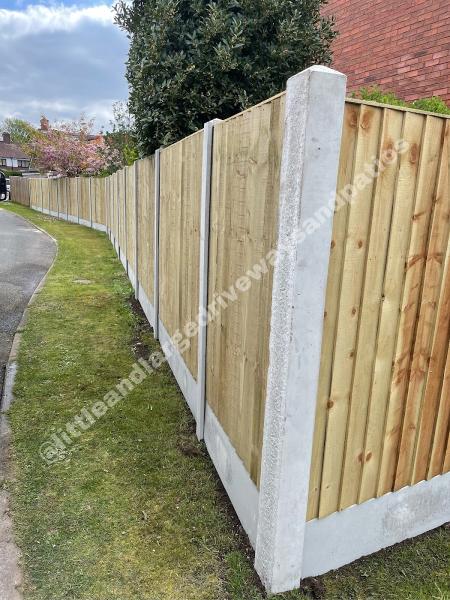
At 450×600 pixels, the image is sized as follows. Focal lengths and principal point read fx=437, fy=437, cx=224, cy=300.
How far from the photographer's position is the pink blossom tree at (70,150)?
2386 cm

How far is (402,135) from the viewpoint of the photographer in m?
1.76

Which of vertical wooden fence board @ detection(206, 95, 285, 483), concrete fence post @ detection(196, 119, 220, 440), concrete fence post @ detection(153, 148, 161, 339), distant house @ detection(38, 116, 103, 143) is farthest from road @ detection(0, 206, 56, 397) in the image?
distant house @ detection(38, 116, 103, 143)

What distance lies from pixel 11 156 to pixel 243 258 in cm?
8425

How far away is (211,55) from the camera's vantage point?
15.9ft

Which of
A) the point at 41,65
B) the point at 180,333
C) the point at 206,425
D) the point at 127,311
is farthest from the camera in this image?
the point at 41,65

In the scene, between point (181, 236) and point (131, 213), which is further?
point (131, 213)

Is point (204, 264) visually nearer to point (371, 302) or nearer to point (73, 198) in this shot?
point (371, 302)

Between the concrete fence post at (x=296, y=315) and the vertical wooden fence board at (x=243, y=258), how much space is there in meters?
0.16

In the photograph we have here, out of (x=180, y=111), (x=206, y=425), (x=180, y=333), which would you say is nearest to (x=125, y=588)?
(x=206, y=425)

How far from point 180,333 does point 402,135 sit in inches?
106

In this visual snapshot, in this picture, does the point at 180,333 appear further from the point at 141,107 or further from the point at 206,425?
the point at 141,107

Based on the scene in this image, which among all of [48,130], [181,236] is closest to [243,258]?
[181,236]

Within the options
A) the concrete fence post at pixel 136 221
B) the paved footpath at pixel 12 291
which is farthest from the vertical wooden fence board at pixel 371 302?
the concrete fence post at pixel 136 221

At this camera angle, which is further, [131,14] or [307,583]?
[131,14]
